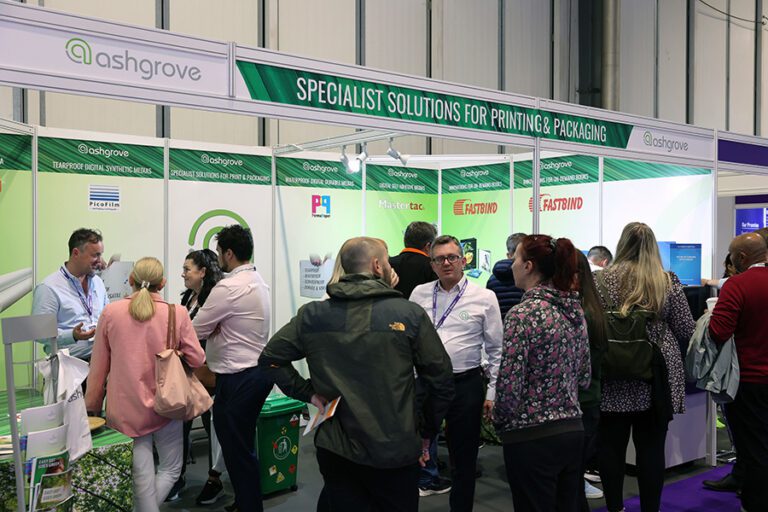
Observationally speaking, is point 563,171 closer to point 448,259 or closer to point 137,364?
point 448,259

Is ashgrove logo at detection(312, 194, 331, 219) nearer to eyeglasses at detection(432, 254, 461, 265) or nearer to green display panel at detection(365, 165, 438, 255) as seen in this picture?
green display panel at detection(365, 165, 438, 255)

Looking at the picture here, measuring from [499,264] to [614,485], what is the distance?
122 centimetres

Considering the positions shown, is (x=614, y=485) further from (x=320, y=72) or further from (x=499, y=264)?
(x=320, y=72)

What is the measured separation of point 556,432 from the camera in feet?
7.95

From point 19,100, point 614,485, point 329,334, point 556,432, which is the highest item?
point 19,100

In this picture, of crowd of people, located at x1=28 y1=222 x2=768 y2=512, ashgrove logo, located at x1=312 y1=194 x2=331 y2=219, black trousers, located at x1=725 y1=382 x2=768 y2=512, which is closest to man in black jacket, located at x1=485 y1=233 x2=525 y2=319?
crowd of people, located at x1=28 y1=222 x2=768 y2=512

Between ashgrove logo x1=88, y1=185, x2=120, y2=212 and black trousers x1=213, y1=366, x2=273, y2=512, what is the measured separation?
232cm

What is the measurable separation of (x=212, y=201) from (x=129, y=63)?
293cm

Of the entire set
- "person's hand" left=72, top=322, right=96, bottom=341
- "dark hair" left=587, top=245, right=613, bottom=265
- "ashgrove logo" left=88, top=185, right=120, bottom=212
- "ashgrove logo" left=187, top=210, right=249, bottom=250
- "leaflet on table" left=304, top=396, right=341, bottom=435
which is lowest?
"leaflet on table" left=304, top=396, right=341, bottom=435

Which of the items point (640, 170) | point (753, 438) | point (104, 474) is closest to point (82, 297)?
point (104, 474)

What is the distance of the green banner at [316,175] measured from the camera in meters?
5.98

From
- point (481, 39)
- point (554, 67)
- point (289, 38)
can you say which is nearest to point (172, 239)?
point (289, 38)

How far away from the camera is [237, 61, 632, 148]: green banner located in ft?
10.4

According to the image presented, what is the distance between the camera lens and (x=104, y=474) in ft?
9.29
